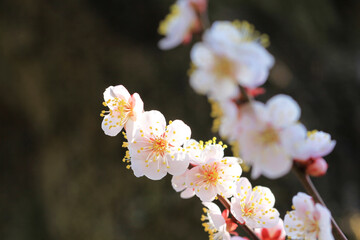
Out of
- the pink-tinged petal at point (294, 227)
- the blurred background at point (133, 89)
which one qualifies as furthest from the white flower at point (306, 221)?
the blurred background at point (133, 89)

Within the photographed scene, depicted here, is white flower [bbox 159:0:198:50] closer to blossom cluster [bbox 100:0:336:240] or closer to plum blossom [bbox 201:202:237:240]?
blossom cluster [bbox 100:0:336:240]

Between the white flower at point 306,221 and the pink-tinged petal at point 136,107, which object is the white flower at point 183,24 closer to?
the pink-tinged petal at point 136,107

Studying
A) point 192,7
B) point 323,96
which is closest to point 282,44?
point 323,96

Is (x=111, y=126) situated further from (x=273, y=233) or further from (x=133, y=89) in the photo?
(x=133, y=89)

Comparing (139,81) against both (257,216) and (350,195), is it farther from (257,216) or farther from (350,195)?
(257,216)

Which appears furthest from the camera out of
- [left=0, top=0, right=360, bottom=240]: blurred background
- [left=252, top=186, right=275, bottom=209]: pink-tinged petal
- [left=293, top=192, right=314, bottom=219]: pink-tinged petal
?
[left=0, top=0, right=360, bottom=240]: blurred background

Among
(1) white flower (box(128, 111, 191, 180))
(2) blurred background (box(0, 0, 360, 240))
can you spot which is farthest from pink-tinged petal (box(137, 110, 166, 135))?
(2) blurred background (box(0, 0, 360, 240))
